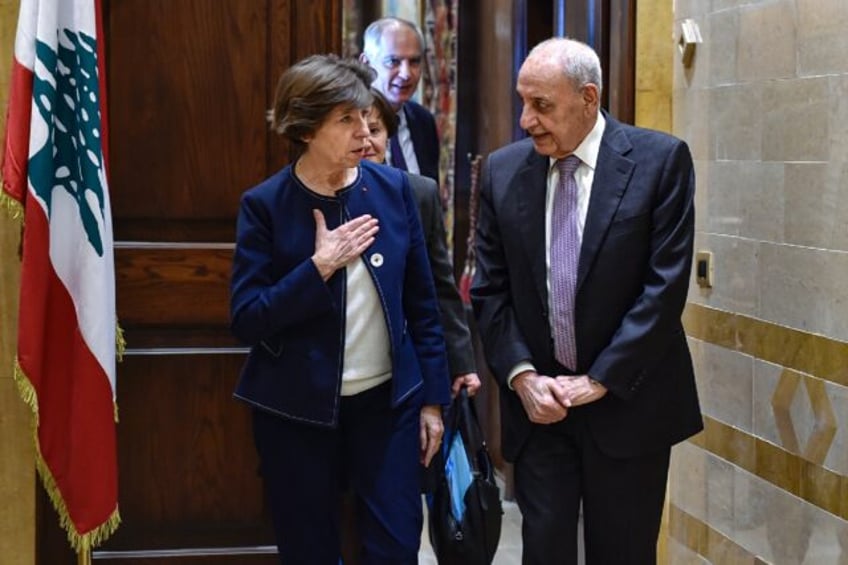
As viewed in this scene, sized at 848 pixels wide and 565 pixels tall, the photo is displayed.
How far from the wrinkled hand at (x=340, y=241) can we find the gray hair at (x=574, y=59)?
1.79ft

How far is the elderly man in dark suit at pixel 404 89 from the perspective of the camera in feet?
15.5

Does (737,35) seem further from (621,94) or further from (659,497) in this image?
(659,497)

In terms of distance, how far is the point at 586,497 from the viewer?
3.28 metres

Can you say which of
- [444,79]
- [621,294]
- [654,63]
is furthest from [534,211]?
[444,79]

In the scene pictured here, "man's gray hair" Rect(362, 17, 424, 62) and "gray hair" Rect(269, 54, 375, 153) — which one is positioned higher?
"man's gray hair" Rect(362, 17, 424, 62)

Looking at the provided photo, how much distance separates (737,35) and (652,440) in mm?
1335

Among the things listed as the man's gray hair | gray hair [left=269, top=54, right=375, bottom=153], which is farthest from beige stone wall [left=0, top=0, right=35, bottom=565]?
the man's gray hair

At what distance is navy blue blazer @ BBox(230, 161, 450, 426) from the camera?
122 inches

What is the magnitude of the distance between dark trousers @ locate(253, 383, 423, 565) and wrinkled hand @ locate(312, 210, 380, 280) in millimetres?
312

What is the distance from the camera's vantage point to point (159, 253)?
406cm

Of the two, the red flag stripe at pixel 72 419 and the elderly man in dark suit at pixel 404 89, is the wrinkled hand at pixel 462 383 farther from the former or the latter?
the elderly man in dark suit at pixel 404 89

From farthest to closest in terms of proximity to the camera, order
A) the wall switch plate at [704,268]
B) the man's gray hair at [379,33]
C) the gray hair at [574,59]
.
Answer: the man's gray hair at [379,33]
the wall switch plate at [704,268]
the gray hair at [574,59]

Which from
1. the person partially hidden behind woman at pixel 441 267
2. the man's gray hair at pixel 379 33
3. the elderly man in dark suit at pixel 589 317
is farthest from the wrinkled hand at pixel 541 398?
the man's gray hair at pixel 379 33

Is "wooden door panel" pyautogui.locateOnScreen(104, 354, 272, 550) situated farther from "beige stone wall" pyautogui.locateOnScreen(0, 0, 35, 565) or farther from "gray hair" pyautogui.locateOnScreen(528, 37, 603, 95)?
"gray hair" pyautogui.locateOnScreen(528, 37, 603, 95)
